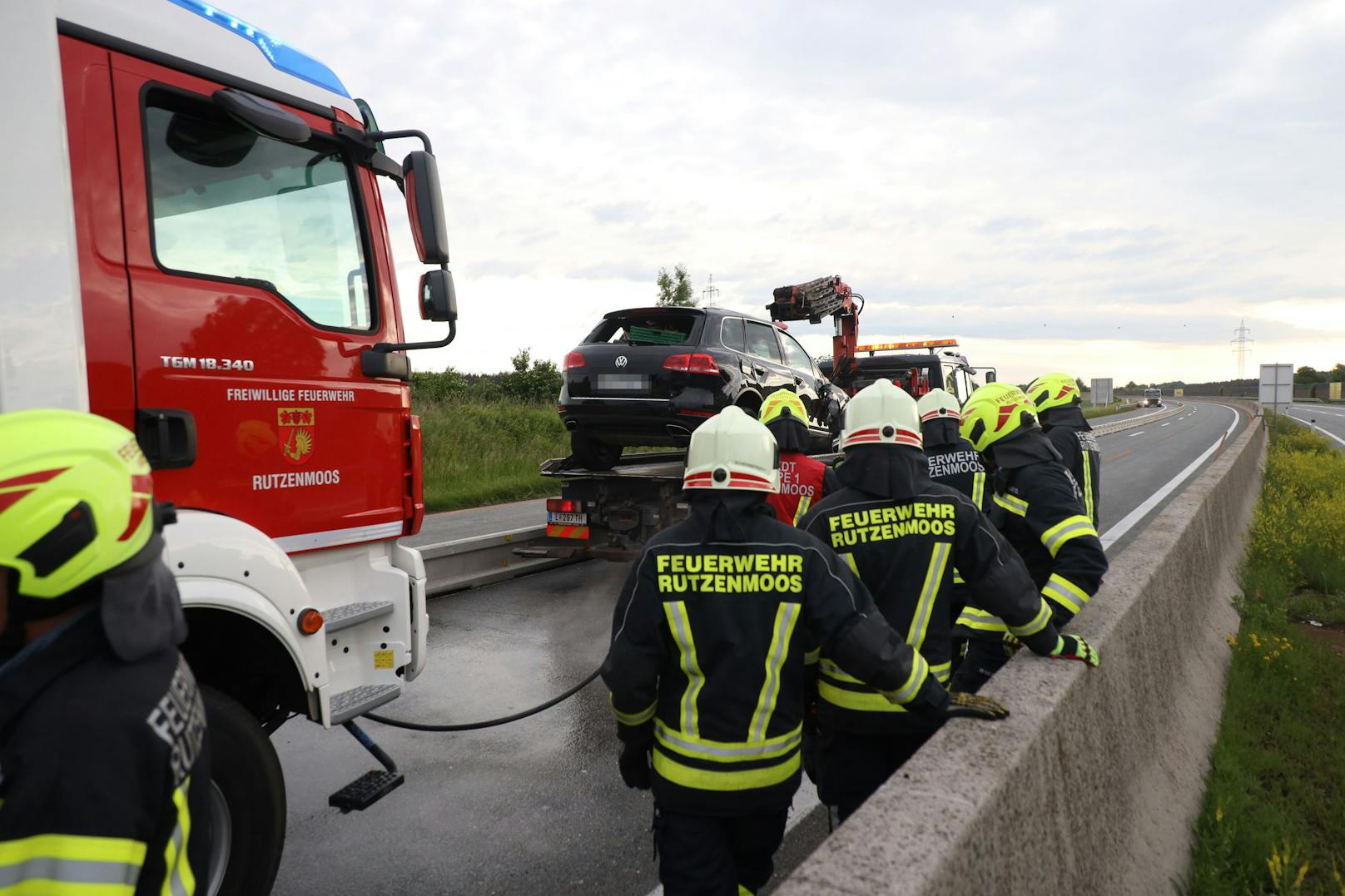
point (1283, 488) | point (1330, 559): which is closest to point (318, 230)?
point (1330, 559)

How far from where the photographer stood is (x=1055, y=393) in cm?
447

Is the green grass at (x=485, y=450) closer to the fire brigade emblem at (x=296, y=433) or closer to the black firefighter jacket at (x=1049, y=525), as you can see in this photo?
the fire brigade emblem at (x=296, y=433)

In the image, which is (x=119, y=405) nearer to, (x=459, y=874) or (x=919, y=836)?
(x=459, y=874)

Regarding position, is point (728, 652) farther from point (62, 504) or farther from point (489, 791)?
point (489, 791)

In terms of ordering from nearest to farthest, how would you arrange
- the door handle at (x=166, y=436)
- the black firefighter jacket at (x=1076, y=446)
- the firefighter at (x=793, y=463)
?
the door handle at (x=166, y=436) < the black firefighter jacket at (x=1076, y=446) < the firefighter at (x=793, y=463)

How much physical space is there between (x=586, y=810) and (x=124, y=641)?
8.96 ft

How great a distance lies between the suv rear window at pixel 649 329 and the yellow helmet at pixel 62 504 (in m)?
6.21

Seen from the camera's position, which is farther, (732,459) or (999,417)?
(999,417)

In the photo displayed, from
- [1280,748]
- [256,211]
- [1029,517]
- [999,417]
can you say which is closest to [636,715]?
[1029,517]

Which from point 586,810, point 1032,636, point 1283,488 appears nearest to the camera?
point 1032,636

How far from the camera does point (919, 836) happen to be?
1.76 metres

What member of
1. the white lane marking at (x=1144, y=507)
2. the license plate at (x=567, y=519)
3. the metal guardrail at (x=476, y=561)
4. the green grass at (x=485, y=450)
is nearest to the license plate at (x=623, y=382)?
the license plate at (x=567, y=519)

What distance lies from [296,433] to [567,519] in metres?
4.23

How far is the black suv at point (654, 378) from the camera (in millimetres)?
7289
